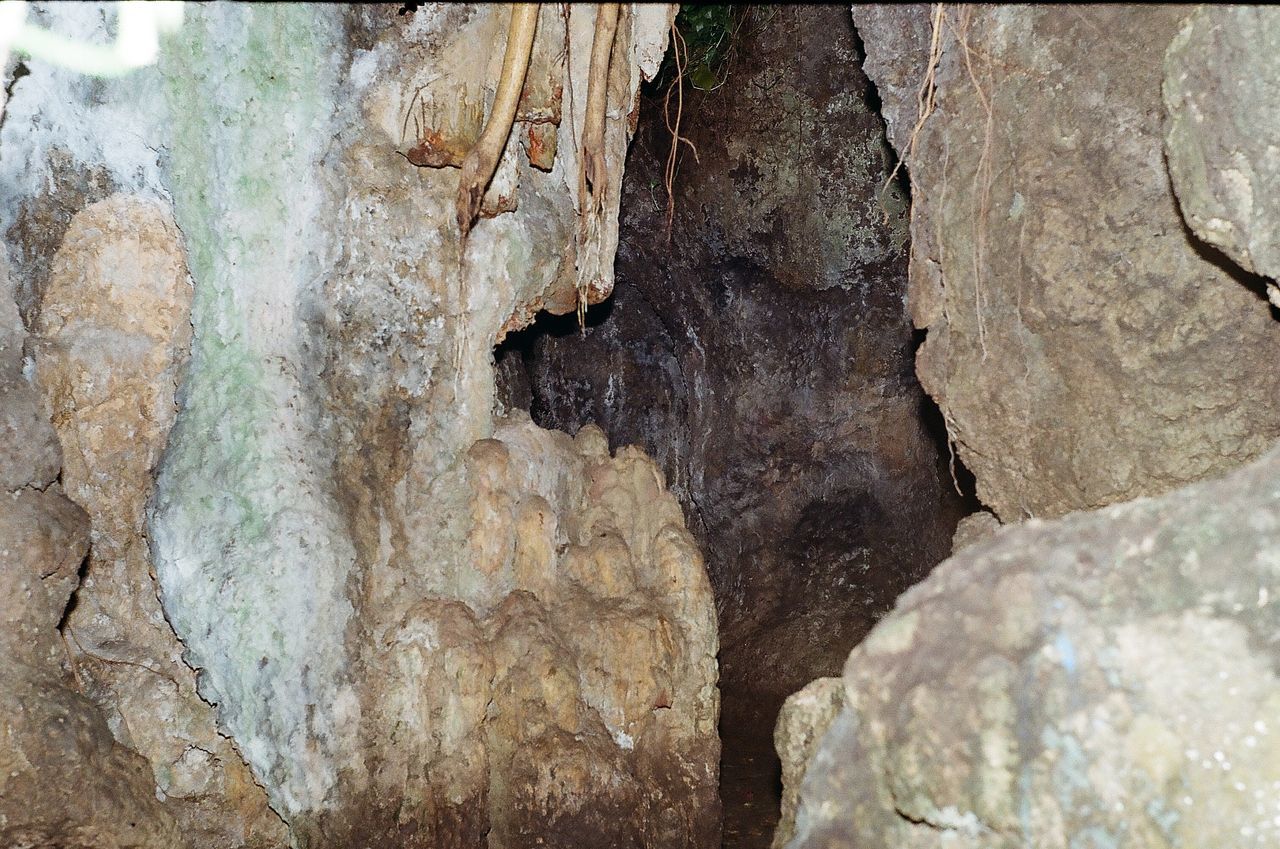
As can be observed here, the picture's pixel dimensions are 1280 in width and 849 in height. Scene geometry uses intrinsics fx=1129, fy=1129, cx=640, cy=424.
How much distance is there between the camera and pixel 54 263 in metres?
4.84

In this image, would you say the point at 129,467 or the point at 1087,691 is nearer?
the point at 1087,691

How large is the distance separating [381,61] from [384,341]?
1.26 m

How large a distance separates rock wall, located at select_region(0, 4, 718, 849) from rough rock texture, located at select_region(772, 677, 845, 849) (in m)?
1.72

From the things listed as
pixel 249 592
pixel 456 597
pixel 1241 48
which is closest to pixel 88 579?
pixel 249 592

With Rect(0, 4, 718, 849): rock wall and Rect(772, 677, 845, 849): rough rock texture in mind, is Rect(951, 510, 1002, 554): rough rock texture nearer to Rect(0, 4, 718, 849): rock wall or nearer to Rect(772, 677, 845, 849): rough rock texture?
Rect(772, 677, 845, 849): rough rock texture

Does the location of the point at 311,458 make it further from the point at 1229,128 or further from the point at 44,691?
the point at 1229,128

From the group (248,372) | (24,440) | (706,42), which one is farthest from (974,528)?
(706,42)

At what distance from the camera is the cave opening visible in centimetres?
801

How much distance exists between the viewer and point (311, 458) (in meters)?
4.94

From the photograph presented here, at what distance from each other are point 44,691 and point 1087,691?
3.95 m

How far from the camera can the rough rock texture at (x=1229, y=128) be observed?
9.57ft

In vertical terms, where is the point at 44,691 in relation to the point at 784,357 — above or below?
below

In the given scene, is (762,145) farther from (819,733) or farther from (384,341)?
(819,733)

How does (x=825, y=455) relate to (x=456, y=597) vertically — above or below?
above
